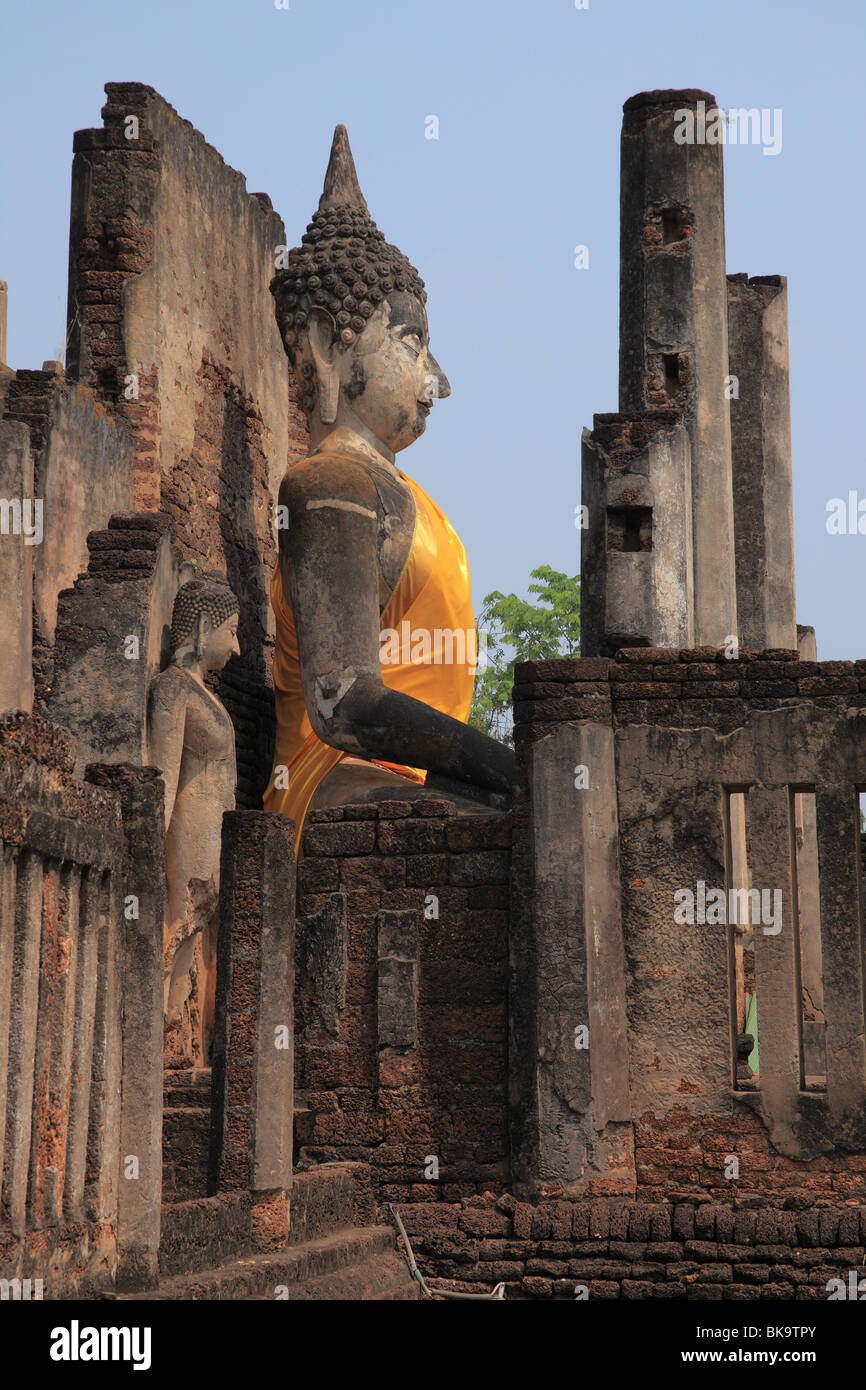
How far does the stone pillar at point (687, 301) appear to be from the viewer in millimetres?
11938

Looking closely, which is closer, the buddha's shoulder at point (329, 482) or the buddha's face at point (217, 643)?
the buddha's face at point (217, 643)

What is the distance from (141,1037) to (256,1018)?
1384 millimetres

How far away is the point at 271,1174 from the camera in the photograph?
8.00 metres

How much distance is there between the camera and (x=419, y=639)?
11.8 metres

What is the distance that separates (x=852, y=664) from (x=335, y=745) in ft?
9.47

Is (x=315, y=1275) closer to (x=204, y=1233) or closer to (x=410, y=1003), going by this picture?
(x=204, y=1233)

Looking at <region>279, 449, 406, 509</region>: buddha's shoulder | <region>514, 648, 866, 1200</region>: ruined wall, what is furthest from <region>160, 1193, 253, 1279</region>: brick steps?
<region>279, 449, 406, 509</region>: buddha's shoulder

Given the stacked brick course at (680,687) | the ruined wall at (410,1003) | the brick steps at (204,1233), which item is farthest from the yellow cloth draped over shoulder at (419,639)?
the brick steps at (204,1233)

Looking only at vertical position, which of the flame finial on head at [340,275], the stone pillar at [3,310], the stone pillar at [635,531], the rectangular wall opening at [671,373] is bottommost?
the stone pillar at [635,531]

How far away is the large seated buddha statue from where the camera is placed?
10.8m

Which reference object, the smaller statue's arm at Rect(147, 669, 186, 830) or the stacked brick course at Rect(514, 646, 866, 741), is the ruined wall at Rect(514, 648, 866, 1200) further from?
the smaller statue's arm at Rect(147, 669, 186, 830)

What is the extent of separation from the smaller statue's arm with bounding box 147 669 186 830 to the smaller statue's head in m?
0.22

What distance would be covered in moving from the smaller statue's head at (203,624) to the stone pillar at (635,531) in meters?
1.92

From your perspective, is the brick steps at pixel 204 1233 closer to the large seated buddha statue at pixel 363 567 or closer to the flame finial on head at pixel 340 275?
the large seated buddha statue at pixel 363 567
